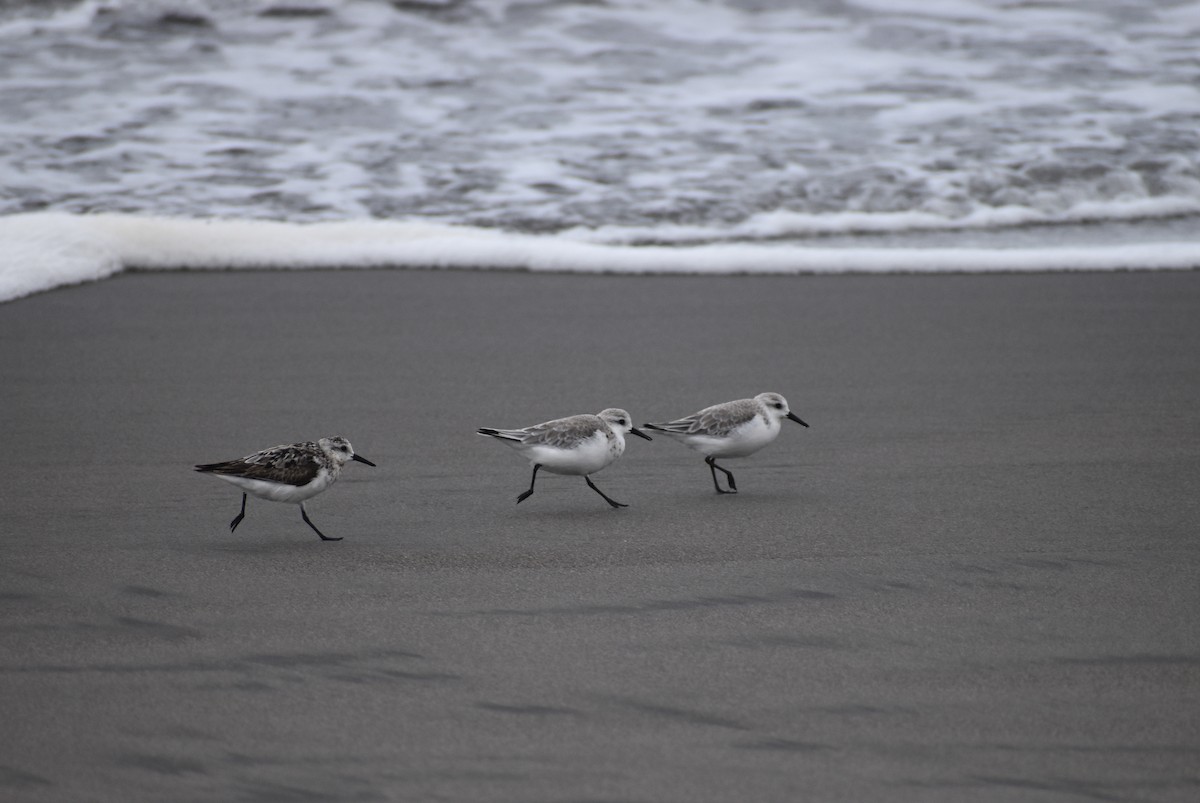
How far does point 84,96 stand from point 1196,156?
9.62 m

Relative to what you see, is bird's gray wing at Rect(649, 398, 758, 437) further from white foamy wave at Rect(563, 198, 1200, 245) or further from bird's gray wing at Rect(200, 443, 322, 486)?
white foamy wave at Rect(563, 198, 1200, 245)

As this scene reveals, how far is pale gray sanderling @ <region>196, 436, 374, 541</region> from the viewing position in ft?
12.4

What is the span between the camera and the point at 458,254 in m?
7.91

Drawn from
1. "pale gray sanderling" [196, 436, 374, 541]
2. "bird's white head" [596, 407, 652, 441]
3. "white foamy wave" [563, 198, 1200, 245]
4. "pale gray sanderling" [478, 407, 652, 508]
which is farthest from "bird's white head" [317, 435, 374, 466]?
"white foamy wave" [563, 198, 1200, 245]

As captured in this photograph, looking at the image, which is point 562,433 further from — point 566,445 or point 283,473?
point 283,473

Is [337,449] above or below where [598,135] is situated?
above

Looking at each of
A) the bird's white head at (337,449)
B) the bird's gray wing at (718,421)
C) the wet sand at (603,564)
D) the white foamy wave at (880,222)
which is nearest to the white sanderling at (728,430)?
the bird's gray wing at (718,421)

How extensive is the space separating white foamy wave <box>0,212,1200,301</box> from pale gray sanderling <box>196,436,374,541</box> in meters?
4.07

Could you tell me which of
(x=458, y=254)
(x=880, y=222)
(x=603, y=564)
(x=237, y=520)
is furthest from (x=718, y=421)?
(x=880, y=222)

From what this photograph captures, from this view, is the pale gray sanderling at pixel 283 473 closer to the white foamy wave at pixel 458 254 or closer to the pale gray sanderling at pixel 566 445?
the pale gray sanderling at pixel 566 445

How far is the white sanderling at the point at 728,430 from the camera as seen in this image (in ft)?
14.4

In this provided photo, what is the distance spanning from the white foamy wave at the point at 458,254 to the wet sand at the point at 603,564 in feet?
3.15

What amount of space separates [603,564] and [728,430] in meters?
0.98

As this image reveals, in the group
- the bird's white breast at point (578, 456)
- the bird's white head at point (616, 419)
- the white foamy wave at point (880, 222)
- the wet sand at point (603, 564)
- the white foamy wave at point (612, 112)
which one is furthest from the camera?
the white foamy wave at point (612, 112)
